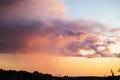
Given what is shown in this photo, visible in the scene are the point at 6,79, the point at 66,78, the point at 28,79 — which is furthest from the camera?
the point at 66,78

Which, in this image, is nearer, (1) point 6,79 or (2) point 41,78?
(1) point 6,79

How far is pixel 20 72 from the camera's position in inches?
4528

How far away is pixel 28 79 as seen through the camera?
110375mm

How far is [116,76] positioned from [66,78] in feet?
67.8

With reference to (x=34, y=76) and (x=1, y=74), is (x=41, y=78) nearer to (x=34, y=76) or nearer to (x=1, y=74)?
(x=34, y=76)

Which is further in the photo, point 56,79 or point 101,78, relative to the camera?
point 101,78

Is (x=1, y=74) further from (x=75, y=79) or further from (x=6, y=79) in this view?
(x=75, y=79)

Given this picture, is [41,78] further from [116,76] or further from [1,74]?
[116,76]

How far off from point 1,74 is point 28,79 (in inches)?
405

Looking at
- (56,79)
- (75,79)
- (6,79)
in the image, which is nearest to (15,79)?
(6,79)

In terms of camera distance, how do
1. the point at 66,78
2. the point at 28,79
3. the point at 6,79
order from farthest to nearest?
1. the point at 66,78
2. the point at 28,79
3. the point at 6,79

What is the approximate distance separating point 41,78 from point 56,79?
779cm

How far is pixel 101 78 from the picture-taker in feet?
410

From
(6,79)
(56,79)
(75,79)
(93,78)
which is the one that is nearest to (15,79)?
(6,79)
